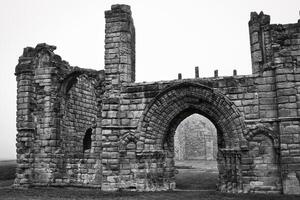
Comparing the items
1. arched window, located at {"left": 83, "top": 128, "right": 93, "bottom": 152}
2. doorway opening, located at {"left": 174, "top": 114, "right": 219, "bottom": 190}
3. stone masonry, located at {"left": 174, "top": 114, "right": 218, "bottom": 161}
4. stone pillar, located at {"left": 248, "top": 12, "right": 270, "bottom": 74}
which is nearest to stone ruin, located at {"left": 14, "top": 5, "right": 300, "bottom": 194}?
stone pillar, located at {"left": 248, "top": 12, "right": 270, "bottom": 74}

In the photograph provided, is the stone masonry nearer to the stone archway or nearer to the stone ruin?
the stone ruin

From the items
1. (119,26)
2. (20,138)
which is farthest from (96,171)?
(119,26)

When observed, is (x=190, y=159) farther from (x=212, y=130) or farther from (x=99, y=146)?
(x=99, y=146)

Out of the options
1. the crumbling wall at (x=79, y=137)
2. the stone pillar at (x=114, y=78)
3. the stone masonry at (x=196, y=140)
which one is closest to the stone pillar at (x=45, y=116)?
the crumbling wall at (x=79, y=137)

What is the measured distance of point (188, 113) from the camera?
1220cm

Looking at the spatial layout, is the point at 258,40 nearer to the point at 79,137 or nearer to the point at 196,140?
the point at 79,137

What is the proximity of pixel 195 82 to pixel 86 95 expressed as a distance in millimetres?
6218

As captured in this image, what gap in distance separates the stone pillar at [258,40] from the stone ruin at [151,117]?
3cm

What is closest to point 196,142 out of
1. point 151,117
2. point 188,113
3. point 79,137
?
point 79,137

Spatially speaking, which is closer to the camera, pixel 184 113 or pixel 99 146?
pixel 184 113

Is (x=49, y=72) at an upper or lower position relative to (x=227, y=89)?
upper

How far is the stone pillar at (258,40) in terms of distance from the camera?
11.3m

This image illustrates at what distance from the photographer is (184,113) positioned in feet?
39.8

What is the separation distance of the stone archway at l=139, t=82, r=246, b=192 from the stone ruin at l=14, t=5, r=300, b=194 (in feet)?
0.11
